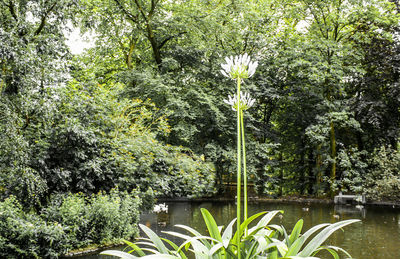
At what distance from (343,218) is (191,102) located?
7247 mm

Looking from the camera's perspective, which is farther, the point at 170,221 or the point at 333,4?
the point at 333,4

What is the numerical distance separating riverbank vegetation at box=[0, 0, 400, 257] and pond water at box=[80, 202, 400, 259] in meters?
1.02

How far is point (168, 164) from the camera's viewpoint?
31.1 feet

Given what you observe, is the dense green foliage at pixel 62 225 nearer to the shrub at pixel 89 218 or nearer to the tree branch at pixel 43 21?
the shrub at pixel 89 218

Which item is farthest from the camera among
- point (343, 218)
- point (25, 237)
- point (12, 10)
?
point (343, 218)

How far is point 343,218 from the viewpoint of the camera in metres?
11.2

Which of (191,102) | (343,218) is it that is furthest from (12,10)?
(343,218)

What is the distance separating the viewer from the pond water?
7329 mm

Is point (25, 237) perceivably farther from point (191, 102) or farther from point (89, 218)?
point (191, 102)

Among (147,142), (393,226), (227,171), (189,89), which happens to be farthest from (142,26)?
(393,226)

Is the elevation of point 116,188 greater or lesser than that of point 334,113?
lesser

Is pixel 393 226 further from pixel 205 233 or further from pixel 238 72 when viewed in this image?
pixel 238 72

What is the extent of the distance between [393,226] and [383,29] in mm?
8585

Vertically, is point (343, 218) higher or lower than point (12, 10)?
lower
